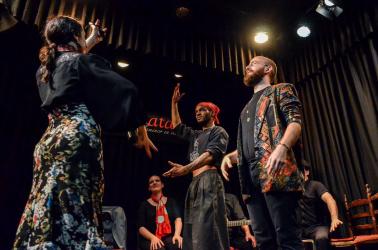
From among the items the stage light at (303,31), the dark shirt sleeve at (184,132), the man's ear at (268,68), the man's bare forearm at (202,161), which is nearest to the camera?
the man's ear at (268,68)

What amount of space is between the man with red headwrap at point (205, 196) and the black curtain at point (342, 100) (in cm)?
230

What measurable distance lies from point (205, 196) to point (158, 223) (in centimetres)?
192

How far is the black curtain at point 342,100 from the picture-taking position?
4.03 metres

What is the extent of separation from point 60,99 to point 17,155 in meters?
3.58

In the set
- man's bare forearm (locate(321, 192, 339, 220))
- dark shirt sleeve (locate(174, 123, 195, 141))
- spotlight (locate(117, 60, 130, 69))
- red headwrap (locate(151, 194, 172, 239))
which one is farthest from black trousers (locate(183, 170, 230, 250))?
spotlight (locate(117, 60, 130, 69))

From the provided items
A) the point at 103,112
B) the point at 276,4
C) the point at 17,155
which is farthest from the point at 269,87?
the point at 17,155

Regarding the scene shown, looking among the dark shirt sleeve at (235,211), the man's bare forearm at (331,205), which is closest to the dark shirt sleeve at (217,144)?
the man's bare forearm at (331,205)

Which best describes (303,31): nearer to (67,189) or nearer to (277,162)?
(277,162)

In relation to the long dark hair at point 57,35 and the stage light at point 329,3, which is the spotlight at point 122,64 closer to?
the stage light at point 329,3

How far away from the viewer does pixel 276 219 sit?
164 centimetres

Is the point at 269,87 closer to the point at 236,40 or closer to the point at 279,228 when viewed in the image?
the point at 279,228

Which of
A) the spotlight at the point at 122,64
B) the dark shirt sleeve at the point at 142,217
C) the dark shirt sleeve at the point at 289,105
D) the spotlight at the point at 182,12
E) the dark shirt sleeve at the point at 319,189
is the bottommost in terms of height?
the dark shirt sleeve at the point at 142,217

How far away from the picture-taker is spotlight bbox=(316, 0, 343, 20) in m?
4.21

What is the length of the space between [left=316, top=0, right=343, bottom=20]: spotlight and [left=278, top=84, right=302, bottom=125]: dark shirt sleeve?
300cm
